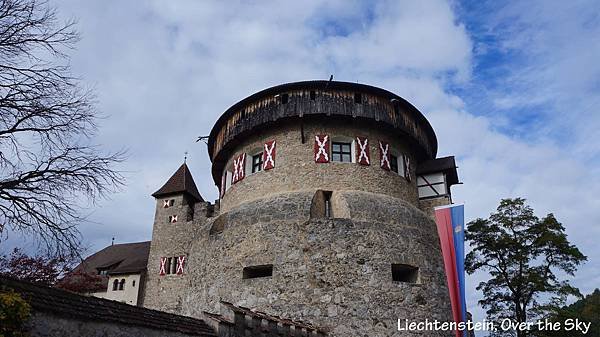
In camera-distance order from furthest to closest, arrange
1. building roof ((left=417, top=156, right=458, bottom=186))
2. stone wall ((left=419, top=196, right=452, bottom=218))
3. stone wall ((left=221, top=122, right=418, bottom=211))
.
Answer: building roof ((left=417, top=156, right=458, bottom=186)) < stone wall ((left=419, top=196, right=452, bottom=218)) < stone wall ((left=221, top=122, right=418, bottom=211))

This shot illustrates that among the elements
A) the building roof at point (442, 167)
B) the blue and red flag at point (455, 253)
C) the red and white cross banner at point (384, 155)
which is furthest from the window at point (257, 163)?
the blue and red flag at point (455, 253)

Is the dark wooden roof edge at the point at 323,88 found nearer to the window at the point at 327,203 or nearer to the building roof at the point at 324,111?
the building roof at the point at 324,111

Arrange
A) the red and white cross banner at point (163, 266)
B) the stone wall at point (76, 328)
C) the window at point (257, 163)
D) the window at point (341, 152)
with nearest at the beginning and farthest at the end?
the stone wall at point (76, 328), the window at point (341, 152), the window at point (257, 163), the red and white cross banner at point (163, 266)

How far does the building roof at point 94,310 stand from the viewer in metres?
5.04

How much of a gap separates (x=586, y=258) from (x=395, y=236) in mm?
9543

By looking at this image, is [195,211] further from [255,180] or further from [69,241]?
[69,241]

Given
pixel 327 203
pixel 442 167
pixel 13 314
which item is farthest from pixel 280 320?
pixel 442 167

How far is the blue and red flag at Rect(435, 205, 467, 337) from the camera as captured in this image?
32.8ft

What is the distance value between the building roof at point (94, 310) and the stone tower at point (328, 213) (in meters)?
5.71

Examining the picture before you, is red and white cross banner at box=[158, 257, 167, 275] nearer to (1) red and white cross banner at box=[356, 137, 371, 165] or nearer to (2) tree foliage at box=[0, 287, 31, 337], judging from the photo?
(1) red and white cross banner at box=[356, 137, 371, 165]

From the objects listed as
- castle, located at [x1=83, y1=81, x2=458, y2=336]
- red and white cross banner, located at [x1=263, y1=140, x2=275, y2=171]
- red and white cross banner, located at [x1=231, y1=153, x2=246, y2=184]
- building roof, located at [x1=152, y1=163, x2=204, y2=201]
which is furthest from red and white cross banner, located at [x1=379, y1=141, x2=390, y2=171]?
building roof, located at [x1=152, y1=163, x2=204, y2=201]

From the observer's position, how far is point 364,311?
12203 millimetres

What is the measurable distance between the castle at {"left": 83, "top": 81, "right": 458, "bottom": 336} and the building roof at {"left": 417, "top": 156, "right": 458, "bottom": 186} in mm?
46

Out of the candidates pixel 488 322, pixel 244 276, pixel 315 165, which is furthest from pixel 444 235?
pixel 488 322
